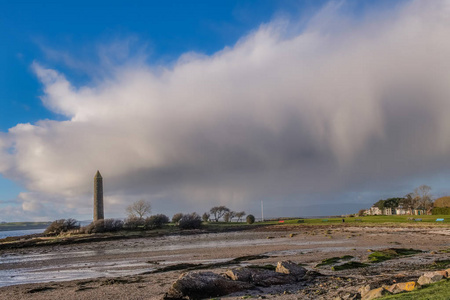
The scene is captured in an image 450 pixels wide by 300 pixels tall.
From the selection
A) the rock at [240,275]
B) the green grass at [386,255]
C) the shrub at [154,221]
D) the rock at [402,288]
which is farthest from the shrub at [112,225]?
the rock at [402,288]

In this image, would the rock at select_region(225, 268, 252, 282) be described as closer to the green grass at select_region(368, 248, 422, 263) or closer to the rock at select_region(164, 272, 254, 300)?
the rock at select_region(164, 272, 254, 300)

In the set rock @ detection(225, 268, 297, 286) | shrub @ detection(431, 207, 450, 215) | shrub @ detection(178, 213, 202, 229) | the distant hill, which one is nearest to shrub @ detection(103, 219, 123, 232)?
shrub @ detection(178, 213, 202, 229)

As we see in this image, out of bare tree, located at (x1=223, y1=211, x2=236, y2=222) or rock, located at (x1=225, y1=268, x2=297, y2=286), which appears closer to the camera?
rock, located at (x1=225, y1=268, x2=297, y2=286)

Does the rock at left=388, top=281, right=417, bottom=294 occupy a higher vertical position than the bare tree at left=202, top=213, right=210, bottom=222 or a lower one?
higher

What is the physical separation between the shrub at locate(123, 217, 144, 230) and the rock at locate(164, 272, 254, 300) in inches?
2336

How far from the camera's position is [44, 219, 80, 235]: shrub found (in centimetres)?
6860

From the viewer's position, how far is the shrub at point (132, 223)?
69.2 meters

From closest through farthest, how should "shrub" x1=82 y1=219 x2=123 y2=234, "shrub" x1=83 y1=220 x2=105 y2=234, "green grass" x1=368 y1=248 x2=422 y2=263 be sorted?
"green grass" x1=368 y1=248 x2=422 y2=263, "shrub" x1=83 y1=220 x2=105 y2=234, "shrub" x1=82 y1=219 x2=123 y2=234

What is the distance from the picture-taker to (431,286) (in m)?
8.67

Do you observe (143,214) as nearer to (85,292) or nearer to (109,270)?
(109,270)

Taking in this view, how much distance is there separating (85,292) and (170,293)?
15.2 ft

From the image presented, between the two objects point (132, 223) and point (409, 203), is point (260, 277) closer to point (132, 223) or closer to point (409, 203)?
point (132, 223)

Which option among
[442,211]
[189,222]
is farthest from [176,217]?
[442,211]

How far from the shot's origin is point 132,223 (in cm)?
7069
